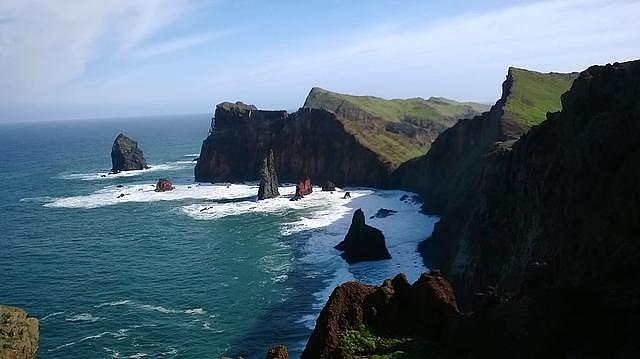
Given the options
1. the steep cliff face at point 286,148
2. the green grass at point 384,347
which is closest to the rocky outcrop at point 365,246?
the green grass at point 384,347

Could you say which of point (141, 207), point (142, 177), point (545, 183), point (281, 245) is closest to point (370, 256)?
point (281, 245)

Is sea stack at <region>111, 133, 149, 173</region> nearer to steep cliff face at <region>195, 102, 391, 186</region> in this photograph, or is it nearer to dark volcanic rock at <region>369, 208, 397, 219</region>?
steep cliff face at <region>195, 102, 391, 186</region>

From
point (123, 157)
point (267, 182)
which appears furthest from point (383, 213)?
point (123, 157)

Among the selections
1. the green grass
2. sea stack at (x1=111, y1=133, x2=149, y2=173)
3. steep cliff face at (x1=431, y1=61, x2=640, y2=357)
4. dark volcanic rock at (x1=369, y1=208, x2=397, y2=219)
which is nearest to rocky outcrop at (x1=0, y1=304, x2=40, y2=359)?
the green grass

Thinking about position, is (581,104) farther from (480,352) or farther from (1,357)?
(1,357)

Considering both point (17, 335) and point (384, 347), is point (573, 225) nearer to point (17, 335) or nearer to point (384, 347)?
point (384, 347)
